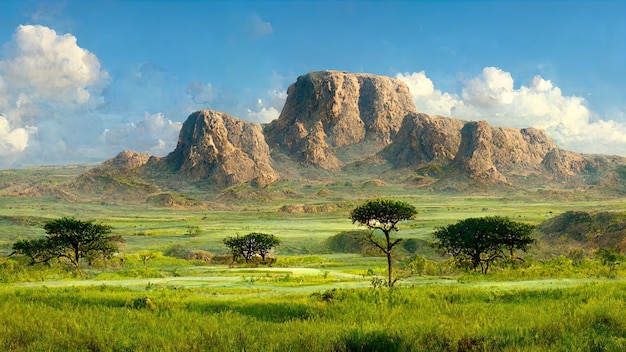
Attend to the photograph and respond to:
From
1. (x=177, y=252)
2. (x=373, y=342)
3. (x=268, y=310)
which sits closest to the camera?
(x=373, y=342)

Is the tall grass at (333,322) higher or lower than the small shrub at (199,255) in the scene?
higher

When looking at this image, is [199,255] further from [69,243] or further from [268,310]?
[268,310]

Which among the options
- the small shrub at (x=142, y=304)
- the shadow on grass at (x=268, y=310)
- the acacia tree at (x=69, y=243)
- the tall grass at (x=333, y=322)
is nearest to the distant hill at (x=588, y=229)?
the tall grass at (x=333, y=322)

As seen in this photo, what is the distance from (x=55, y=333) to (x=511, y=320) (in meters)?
10.7

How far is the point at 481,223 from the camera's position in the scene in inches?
1847

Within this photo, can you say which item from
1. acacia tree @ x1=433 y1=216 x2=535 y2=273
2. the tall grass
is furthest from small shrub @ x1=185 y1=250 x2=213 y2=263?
the tall grass

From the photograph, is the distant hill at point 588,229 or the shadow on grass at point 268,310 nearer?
the shadow on grass at point 268,310

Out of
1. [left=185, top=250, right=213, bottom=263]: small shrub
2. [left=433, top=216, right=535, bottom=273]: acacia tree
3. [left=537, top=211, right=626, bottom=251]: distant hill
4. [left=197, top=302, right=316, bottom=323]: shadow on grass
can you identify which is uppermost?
[left=197, top=302, right=316, bottom=323]: shadow on grass

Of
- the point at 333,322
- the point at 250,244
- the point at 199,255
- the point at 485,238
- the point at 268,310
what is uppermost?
the point at 333,322

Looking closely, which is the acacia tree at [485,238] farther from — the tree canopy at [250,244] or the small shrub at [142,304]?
the small shrub at [142,304]

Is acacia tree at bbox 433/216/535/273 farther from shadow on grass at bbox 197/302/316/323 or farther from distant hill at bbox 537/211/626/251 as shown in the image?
shadow on grass at bbox 197/302/316/323

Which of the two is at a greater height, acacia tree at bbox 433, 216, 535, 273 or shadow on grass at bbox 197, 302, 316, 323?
shadow on grass at bbox 197, 302, 316, 323

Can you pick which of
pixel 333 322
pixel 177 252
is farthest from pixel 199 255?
pixel 333 322

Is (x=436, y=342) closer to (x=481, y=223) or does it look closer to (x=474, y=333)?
(x=474, y=333)
